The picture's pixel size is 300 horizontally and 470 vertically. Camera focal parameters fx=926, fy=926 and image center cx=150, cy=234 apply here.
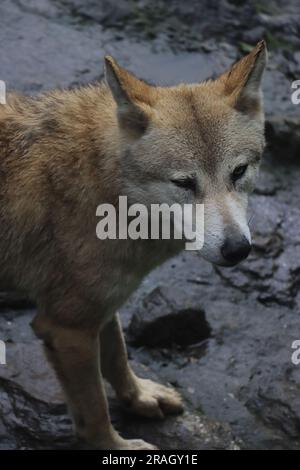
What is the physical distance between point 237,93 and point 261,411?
2.39 m

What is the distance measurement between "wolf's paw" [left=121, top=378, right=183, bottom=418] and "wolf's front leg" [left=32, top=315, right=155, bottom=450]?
0.47 metres

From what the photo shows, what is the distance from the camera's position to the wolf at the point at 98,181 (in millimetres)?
5289

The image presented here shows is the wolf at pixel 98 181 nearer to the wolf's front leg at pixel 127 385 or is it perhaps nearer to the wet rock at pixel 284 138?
the wolf's front leg at pixel 127 385

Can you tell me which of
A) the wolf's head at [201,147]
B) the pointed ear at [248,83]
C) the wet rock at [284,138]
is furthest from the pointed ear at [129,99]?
the wet rock at [284,138]

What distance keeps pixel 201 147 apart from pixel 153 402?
2023 mm

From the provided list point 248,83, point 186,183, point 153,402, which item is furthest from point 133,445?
point 248,83

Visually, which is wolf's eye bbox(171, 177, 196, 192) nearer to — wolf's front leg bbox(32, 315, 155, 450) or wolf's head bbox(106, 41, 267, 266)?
wolf's head bbox(106, 41, 267, 266)

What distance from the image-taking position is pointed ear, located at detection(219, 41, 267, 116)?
18.0 ft

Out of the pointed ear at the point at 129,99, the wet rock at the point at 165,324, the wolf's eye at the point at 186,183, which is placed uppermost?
the pointed ear at the point at 129,99

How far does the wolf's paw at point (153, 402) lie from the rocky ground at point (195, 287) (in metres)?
0.08

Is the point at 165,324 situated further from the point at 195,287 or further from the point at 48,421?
A: the point at 48,421


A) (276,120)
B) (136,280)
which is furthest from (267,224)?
(136,280)

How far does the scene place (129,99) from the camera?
17.4 feet

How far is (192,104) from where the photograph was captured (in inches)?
213
